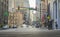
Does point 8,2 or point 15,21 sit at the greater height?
point 8,2

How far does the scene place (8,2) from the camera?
73125 mm

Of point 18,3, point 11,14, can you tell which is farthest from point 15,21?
point 18,3

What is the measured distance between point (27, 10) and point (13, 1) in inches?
319

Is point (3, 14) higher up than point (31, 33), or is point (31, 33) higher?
point (3, 14)

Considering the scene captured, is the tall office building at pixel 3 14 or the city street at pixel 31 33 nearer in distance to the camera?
the city street at pixel 31 33

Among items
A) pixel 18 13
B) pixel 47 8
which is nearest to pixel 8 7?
pixel 18 13

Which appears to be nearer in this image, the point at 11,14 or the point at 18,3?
the point at 11,14

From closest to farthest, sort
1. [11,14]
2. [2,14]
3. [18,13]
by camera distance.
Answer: [2,14] → [11,14] → [18,13]

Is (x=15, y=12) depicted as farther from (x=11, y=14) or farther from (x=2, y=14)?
(x=2, y=14)

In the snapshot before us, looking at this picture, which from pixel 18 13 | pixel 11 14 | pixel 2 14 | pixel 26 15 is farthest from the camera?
pixel 26 15

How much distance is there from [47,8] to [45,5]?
146 inches

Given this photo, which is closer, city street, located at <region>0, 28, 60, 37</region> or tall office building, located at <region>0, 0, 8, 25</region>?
city street, located at <region>0, 28, 60, 37</region>

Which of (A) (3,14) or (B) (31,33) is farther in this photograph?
(A) (3,14)

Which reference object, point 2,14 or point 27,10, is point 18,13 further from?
point 2,14
